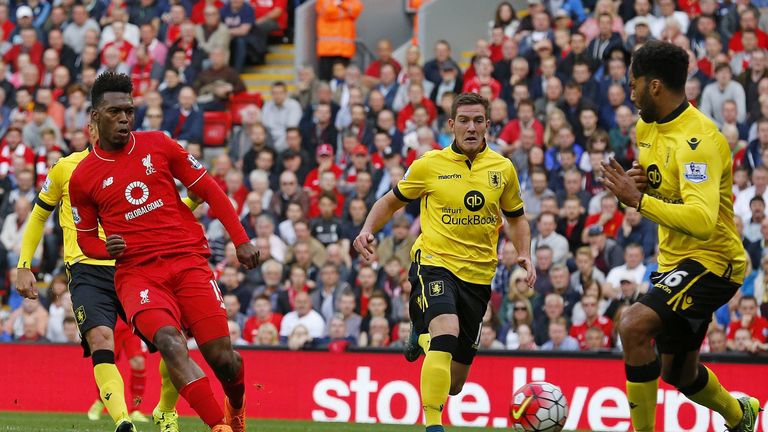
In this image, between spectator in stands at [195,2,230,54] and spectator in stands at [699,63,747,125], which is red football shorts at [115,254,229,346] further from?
spectator in stands at [195,2,230,54]

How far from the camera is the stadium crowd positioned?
17.2 meters

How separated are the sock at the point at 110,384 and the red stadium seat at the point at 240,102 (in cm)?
1113

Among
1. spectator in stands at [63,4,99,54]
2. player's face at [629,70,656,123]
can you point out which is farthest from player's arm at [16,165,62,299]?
spectator in stands at [63,4,99,54]

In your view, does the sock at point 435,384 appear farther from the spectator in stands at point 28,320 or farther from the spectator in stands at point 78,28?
the spectator in stands at point 78,28

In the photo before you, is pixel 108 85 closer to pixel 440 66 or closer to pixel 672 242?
pixel 672 242

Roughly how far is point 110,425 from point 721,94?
8804 millimetres

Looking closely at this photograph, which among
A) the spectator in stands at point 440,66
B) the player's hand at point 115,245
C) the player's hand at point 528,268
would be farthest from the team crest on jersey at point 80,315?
the spectator in stands at point 440,66

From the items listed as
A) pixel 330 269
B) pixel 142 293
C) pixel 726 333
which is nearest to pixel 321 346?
pixel 330 269

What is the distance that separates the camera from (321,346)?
17094mm

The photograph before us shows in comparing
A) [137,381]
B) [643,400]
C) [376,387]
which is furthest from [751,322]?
[137,381]

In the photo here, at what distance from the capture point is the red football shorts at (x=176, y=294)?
9.88m

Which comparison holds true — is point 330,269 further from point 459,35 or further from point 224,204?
point 224,204

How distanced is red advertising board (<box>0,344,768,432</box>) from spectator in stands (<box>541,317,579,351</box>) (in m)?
0.71

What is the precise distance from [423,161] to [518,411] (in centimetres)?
214
